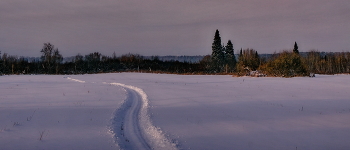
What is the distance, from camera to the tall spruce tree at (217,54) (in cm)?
5547

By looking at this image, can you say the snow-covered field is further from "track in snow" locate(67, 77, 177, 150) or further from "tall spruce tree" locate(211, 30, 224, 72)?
"tall spruce tree" locate(211, 30, 224, 72)

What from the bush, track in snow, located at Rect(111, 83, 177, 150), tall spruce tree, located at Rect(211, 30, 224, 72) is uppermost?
tall spruce tree, located at Rect(211, 30, 224, 72)

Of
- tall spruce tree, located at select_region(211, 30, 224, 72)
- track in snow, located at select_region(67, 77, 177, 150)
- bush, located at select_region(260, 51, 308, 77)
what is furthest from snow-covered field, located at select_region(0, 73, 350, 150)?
tall spruce tree, located at select_region(211, 30, 224, 72)

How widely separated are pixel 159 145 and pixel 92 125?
2.42 metres

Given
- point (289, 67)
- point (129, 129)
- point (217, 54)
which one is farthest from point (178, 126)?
point (217, 54)

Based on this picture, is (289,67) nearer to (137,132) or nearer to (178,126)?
(178,126)

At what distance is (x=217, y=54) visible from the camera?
2208 inches

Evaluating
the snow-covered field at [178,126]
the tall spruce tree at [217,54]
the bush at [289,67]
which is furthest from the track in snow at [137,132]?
the tall spruce tree at [217,54]

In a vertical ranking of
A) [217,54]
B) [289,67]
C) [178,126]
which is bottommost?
[178,126]

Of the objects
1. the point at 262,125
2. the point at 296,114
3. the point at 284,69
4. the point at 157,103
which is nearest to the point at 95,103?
the point at 157,103

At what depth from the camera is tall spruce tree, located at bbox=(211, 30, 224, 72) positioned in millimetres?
55469

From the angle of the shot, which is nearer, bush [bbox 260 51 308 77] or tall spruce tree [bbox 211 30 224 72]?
bush [bbox 260 51 308 77]

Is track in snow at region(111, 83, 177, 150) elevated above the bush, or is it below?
below

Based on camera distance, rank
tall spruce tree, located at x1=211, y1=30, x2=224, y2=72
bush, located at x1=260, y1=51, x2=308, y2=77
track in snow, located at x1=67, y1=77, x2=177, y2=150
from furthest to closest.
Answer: tall spruce tree, located at x1=211, y1=30, x2=224, y2=72 → bush, located at x1=260, y1=51, x2=308, y2=77 → track in snow, located at x1=67, y1=77, x2=177, y2=150
